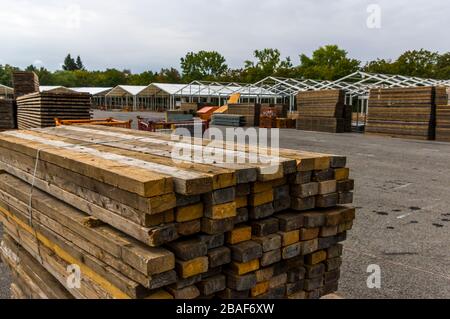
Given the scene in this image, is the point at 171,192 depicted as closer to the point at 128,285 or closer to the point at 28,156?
the point at 128,285

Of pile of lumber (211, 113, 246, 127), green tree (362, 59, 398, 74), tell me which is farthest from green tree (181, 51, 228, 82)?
pile of lumber (211, 113, 246, 127)

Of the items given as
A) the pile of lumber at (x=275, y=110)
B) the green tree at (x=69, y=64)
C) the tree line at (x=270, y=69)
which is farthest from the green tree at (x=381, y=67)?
the green tree at (x=69, y=64)

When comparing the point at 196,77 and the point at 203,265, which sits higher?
the point at 196,77

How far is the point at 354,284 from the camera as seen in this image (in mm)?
4250

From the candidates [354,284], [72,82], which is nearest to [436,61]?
[354,284]

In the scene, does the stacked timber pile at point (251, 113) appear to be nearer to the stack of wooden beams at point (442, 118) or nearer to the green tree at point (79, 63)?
the stack of wooden beams at point (442, 118)

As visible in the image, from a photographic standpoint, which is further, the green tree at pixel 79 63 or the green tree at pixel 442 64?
the green tree at pixel 79 63

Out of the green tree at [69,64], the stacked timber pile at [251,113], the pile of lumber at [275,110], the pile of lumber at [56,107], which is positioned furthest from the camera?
the green tree at [69,64]

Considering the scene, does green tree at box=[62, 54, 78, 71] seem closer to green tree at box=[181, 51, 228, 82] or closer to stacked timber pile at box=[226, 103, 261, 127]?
green tree at box=[181, 51, 228, 82]

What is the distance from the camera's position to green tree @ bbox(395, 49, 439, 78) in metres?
45.2

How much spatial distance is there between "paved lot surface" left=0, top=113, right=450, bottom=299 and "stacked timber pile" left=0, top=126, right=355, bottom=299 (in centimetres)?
113

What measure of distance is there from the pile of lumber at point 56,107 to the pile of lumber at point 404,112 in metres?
16.1

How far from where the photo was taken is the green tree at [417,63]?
45250 millimetres

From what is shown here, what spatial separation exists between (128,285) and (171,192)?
65 cm
